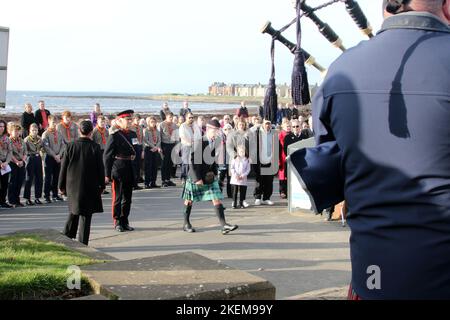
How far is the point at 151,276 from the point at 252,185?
1126 centimetres

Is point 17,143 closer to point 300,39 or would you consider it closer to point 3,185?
point 3,185

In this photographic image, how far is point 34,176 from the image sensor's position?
41.1 ft

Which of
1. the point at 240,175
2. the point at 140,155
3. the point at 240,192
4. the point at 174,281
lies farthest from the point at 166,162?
the point at 174,281

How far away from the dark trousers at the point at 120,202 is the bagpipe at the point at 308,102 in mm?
4421

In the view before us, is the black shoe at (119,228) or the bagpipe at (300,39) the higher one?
the bagpipe at (300,39)

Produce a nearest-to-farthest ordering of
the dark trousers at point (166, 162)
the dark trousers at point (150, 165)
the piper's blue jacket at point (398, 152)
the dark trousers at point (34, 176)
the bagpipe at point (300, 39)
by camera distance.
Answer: the piper's blue jacket at point (398, 152)
the bagpipe at point (300, 39)
the dark trousers at point (34, 176)
the dark trousers at point (150, 165)
the dark trousers at point (166, 162)

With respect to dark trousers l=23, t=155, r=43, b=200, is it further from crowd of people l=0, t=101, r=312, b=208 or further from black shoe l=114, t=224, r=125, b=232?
black shoe l=114, t=224, r=125, b=232

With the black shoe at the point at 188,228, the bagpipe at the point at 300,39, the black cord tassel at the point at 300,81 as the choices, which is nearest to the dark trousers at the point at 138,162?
the black shoe at the point at 188,228

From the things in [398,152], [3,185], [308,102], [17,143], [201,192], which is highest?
[308,102]

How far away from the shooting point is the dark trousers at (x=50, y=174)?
41.1 ft

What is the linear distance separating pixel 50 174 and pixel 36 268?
815 centimetres

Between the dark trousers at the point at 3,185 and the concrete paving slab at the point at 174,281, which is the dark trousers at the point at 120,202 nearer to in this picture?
the dark trousers at the point at 3,185
